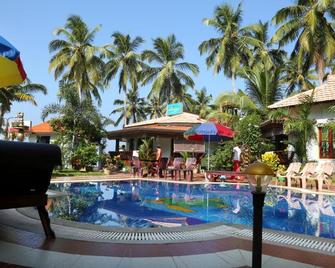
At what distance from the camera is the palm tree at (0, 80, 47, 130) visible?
26656 mm

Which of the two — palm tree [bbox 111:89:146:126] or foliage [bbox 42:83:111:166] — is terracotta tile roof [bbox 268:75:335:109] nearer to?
foliage [bbox 42:83:111:166]

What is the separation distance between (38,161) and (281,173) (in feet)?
43.1

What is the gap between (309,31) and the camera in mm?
25344

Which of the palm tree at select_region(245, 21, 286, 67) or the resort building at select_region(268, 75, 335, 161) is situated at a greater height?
the palm tree at select_region(245, 21, 286, 67)


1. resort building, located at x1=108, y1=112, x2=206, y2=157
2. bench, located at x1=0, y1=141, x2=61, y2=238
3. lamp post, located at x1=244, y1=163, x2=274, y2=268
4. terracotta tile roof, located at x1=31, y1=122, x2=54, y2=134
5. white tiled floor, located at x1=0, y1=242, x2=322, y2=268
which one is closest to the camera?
lamp post, located at x1=244, y1=163, x2=274, y2=268

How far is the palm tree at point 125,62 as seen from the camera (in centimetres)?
3556

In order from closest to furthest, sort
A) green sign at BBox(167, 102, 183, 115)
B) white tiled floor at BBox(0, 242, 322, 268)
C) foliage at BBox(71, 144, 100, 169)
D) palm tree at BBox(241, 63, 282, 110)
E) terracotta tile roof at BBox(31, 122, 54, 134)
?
1. white tiled floor at BBox(0, 242, 322, 268)
2. foliage at BBox(71, 144, 100, 169)
3. palm tree at BBox(241, 63, 282, 110)
4. green sign at BBox(167, 102, 183, 115)
5. terracotta tile roof at BBox(31, 122, 54, 134)

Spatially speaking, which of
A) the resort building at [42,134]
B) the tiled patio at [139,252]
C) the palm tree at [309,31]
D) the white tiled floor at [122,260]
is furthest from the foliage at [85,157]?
the white tiled floor at [122,260]

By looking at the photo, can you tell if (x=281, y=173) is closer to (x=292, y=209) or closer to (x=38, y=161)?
(x=292, y=209)

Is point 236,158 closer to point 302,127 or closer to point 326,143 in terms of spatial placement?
point 302,127

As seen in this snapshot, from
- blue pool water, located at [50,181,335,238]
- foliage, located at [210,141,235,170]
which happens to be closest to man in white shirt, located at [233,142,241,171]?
foliage, located at [210,141,235,170]

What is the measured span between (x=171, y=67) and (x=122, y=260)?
3125 centimetres

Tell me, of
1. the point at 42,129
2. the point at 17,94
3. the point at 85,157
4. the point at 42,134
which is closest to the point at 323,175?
the point at 85,157

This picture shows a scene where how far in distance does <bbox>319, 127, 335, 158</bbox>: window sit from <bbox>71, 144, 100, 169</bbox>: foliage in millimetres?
12102
